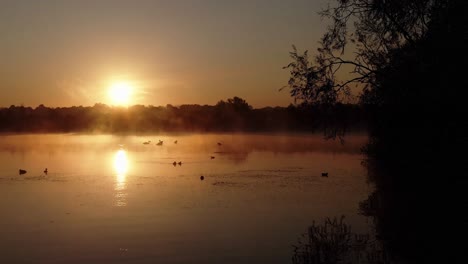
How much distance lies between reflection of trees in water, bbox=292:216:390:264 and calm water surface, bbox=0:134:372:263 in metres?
0.47

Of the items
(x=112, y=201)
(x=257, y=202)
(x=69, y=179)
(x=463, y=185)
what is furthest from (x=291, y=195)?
(x=69, y=179)

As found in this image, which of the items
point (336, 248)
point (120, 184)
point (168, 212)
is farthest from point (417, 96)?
point (120, 184)

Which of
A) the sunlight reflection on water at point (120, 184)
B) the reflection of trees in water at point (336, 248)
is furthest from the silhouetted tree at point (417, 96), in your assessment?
the sunlight reflection on water at point (120, 184)

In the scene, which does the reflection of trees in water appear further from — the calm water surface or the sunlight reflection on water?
the sunlight reflection on water

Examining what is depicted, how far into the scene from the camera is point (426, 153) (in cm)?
1423

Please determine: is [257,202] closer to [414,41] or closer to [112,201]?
[112,201]

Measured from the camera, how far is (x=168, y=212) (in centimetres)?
2072

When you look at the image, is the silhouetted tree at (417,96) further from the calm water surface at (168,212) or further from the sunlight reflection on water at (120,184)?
the sunlight reflection on water at (120,184)

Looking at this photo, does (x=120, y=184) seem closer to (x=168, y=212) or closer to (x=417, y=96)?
(x=168, y=212)

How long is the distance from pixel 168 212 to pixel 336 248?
814 centimetres

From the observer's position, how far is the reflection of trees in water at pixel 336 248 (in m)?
13.5

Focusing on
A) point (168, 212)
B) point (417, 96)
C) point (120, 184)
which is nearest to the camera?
point (417, 96)

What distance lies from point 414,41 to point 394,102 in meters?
1.87

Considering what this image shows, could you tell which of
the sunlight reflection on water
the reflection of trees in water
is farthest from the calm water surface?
the reflection of trees in water
